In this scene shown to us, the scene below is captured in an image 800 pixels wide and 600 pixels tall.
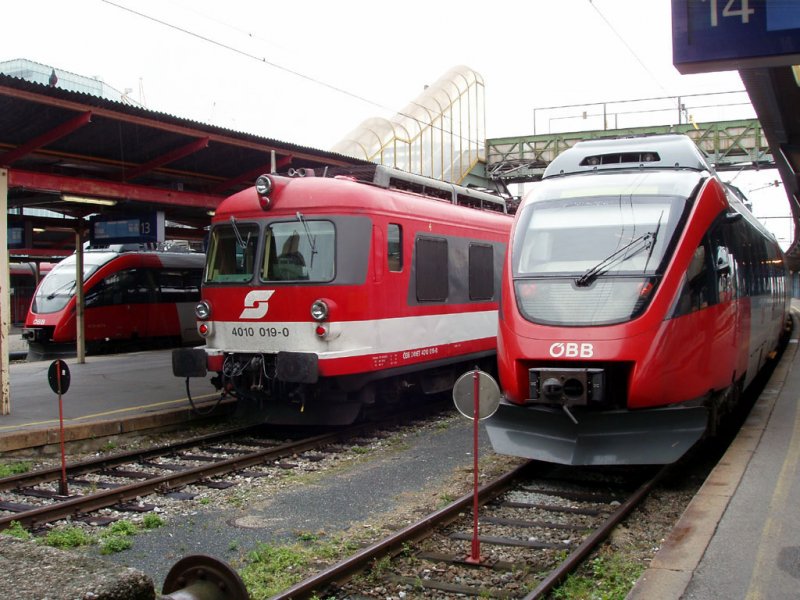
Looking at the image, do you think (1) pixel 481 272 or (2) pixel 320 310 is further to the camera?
(1) pixel 481 272

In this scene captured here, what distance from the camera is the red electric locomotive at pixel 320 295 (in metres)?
9.74

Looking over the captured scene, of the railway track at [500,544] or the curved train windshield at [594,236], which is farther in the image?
the curved train windshield at [594,236]

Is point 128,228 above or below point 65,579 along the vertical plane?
above

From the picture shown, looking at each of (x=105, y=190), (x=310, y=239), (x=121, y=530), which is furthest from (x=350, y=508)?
(x=105, y=190)

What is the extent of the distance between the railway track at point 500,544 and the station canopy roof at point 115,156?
18.8ft

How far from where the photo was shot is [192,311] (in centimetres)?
2336

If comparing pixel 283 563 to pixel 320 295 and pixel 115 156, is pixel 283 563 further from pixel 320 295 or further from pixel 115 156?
pixel 115 156

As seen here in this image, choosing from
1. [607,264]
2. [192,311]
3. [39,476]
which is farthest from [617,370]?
[192,311]

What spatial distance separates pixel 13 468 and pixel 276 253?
Result: 3.83 meters

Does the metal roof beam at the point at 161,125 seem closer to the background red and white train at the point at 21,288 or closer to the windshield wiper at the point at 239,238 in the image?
the windshield wiper at the point at 239,238

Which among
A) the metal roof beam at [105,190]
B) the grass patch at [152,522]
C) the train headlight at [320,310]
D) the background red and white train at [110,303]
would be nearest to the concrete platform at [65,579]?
the grass patch at [152,522]

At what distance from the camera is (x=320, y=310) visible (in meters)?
9.61

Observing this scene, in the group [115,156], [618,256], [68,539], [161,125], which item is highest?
[161,125]

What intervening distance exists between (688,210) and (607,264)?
0.99 meters
